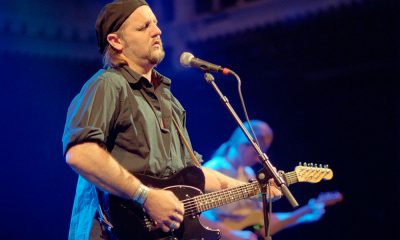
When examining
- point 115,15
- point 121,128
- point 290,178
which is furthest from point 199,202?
point 115,15

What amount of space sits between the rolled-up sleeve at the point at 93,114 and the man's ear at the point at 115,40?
347 millimetres

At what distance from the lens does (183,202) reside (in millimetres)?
2699

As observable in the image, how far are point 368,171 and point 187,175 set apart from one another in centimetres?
612

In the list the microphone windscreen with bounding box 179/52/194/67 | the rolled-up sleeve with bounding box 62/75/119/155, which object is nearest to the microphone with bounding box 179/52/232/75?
the microphone windscreen with bounding box 179/52/194/67

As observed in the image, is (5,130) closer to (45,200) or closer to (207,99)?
(45,200)

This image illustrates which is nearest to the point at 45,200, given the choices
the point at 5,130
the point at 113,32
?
the point at 5,130

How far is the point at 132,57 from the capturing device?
9.88ft

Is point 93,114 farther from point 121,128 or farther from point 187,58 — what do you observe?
point 187,58

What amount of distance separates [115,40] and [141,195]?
3.24 ft

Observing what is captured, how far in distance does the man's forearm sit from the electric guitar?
0.08 meters

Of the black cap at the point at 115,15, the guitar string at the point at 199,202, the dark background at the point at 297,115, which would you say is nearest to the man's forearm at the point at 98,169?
the guitar string at the point at 199,202

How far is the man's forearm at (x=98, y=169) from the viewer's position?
2449 millimetres

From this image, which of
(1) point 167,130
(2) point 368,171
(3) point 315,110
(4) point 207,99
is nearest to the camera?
(1) point 167,130

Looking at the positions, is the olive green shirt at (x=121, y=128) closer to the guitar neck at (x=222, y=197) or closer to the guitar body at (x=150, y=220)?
the guitar body at (x=150, y=220)
